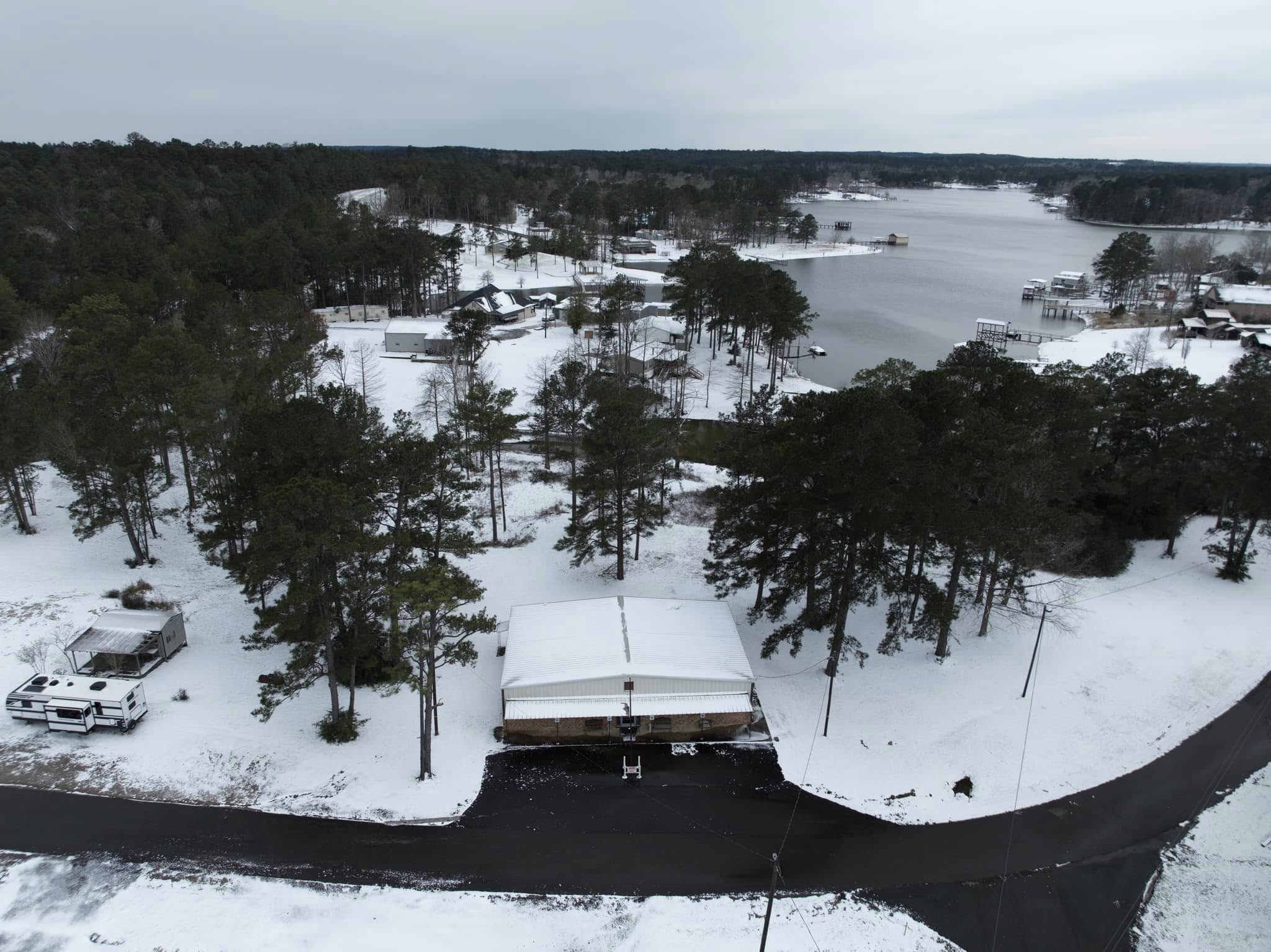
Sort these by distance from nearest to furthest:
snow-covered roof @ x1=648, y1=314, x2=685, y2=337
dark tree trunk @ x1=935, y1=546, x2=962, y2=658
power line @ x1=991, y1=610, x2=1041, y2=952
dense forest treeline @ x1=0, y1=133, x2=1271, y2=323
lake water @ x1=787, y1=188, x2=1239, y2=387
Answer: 1. power line @ x1=991, y1=610, x2=1041, y2=952
2. dark tree trunk @ x1=935, y1=546, x2=962, y2=658
3. dense forest treeline @ x1=0, y1=133, x2=1271, y2=323
4. snow-covered roof @ x1=648, y1=314, x2=685, y2=337
5. lake water @ x1=787, y1=188, x2=1239, y2=387

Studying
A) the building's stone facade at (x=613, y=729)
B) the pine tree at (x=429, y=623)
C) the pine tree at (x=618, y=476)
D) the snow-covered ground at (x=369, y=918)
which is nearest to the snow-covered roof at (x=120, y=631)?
the snow-covered ground at (x=369, y=918)

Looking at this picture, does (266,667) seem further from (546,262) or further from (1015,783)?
(546,262)

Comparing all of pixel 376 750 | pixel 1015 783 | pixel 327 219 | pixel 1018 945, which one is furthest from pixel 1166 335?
pixel 327 219

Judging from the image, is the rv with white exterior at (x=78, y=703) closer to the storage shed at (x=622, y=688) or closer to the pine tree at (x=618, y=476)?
the storage shed at (x=622, y=688)

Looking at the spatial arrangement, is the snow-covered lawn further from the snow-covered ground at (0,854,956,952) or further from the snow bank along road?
the snow-covered ground at (0,854,956,952)

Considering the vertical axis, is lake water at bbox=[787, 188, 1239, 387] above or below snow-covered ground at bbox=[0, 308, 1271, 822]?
above

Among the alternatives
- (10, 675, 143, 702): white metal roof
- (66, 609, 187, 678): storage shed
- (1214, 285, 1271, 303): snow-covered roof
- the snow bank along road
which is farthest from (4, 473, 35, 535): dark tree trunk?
(1214, 285, 1271, 303): snow-covered roof

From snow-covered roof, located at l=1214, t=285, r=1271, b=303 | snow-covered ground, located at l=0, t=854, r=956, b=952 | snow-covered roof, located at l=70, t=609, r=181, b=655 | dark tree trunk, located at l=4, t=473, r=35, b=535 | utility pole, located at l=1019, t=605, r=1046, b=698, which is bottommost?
snow-covered ground, located at l=0, t=854, r=956, b=952
